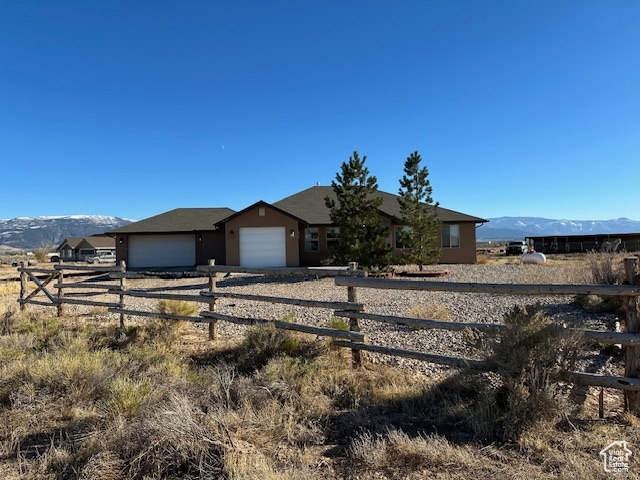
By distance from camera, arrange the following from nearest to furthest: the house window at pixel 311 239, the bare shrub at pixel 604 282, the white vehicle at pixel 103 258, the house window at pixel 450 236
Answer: the bare shrub at pixel 604 282 → the house window at pixel 311 239 → the house window at pixel 450 236 → the white vehicle at pixel 103 258

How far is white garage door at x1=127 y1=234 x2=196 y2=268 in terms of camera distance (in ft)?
85.7

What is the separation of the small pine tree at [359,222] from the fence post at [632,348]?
1308 centimetres

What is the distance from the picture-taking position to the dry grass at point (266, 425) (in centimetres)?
301

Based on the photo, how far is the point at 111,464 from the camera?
3.06 metres

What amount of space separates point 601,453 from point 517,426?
1.94 ft

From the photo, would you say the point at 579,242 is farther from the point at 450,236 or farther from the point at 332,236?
the point at 332,236

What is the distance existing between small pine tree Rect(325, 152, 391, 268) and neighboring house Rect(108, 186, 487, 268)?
3906 mm

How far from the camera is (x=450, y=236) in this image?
25141 millimetres

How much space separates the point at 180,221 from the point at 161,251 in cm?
260

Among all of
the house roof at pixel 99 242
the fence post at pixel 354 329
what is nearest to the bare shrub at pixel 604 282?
the fence post at pixel 354 329

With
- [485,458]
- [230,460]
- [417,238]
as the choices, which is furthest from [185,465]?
[417,238]

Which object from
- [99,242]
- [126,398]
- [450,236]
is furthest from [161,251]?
[99,242]

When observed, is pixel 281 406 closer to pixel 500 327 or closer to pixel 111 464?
pixel 111 464

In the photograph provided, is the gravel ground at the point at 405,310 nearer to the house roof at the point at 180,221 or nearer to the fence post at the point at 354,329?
the fence post at the point at 354,329
